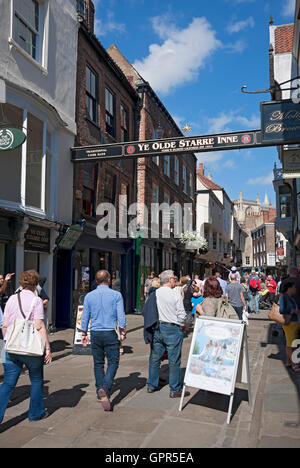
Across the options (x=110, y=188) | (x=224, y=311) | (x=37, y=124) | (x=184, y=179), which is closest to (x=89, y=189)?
(x=110, y=188)

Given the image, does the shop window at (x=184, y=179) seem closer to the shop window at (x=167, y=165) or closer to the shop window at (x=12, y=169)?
the shop window at (x=167, y=165)

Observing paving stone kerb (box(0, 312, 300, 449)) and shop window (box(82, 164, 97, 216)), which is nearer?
paving stone kerb (box(0, 312, 300, 449))

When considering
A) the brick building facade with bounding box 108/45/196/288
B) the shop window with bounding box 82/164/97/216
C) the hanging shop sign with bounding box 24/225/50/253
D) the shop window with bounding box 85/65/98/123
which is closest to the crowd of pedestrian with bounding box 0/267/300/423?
the hanging shop sign with bounding box 24/225/50/253

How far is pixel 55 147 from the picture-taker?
41.6 ft

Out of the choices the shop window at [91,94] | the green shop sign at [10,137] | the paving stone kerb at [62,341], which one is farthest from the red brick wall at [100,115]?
the green shop sign at [10,137]

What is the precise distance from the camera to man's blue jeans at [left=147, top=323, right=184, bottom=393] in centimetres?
592

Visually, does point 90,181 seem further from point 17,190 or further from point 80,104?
point 17,190

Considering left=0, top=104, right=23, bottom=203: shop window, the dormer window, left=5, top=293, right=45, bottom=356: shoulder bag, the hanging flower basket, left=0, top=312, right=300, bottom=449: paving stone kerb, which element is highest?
the dormer window

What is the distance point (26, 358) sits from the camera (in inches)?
189

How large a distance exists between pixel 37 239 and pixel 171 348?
653 centimetres

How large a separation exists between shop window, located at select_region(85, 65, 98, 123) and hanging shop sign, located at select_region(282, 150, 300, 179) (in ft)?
22.8

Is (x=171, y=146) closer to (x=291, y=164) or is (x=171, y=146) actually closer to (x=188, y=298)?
(x=291, y=164)

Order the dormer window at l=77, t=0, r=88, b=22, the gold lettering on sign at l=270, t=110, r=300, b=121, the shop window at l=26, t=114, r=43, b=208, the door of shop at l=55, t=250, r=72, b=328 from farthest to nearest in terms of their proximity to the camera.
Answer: the dormer window at l=77, t=0, r=88, b=22 < the door of shop at l=55, t=250, r=72, b=328 < the shop window at l=26, t=114, r=43, b=208 < the gold lettering on sign at l=270, t=110, r=300, b=121

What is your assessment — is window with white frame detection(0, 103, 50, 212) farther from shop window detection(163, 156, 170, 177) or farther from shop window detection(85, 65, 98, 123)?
shop window detection(163, 156, 170, 177)
